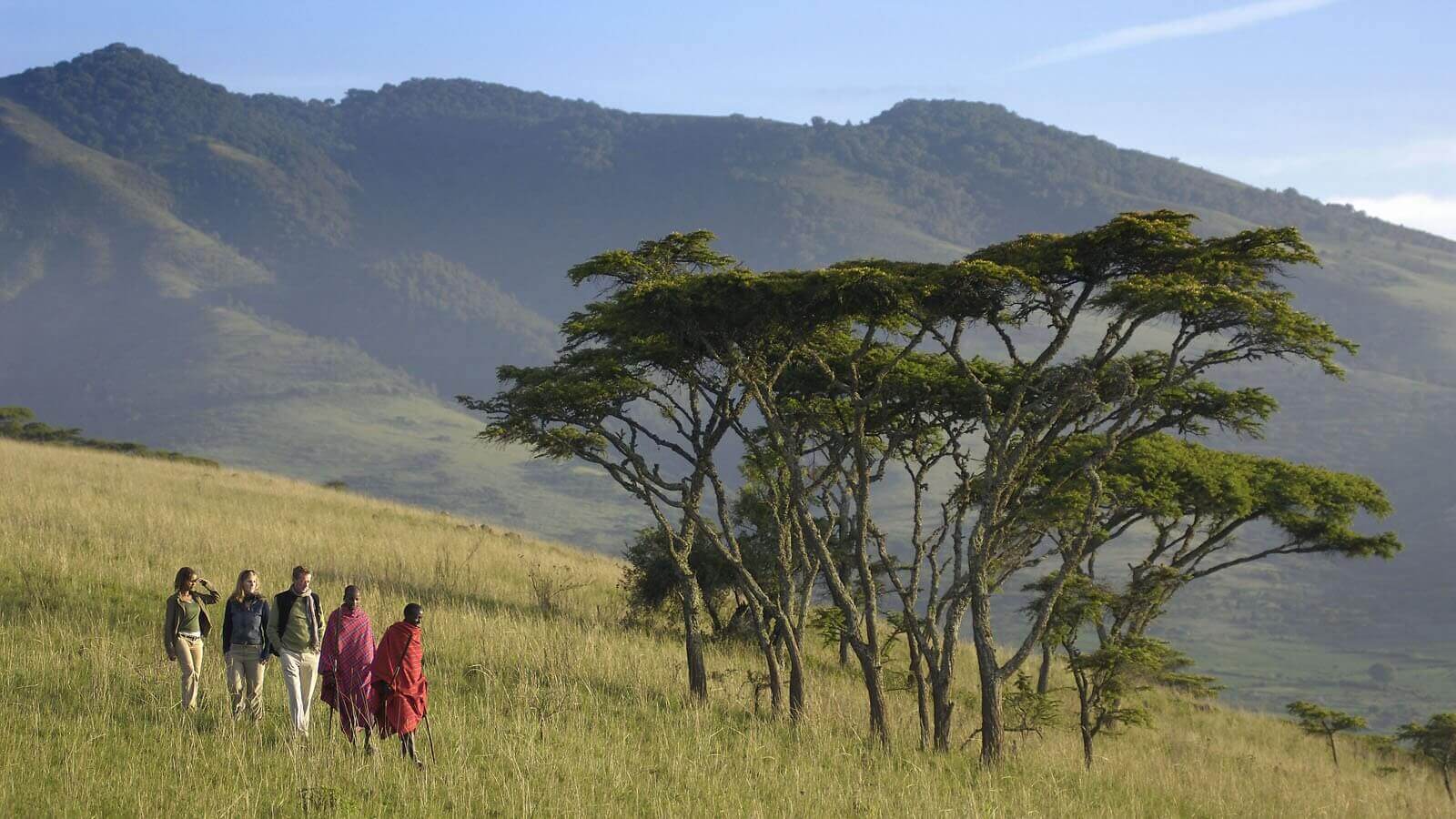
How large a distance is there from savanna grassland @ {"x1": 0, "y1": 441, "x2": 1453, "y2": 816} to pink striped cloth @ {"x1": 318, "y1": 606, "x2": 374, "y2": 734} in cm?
34

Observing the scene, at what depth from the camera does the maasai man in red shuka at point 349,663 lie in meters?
11.6

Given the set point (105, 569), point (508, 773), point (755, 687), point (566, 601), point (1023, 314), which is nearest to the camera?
point (508, 773)

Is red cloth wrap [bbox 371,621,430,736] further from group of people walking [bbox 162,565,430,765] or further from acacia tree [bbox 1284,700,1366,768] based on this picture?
acacia tree [bbox 1284,700,1366,768]

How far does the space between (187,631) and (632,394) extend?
25.1ft

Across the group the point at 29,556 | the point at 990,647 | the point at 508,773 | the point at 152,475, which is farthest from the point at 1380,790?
the point at 152,475

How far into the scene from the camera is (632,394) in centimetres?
1883

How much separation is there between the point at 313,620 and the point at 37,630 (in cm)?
576

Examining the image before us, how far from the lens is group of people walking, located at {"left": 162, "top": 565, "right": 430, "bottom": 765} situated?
11.5 meters

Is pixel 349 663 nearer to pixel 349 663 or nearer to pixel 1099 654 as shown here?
pixel 349 663

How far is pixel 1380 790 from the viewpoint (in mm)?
24094

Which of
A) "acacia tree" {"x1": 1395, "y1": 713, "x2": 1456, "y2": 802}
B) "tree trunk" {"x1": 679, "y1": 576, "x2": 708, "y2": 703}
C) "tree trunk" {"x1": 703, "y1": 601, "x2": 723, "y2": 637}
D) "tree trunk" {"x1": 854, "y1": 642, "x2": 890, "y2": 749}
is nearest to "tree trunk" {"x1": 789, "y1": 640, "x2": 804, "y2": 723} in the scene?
"tree trunk" {"x1": 854, "y1": 642, "x2": 890, "y2": 749}

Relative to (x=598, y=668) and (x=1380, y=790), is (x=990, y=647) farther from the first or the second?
(x=1380, y=790)

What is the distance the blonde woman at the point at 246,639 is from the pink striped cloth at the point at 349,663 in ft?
2.85

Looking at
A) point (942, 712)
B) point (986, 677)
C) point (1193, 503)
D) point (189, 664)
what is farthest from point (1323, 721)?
point (189, 664)
